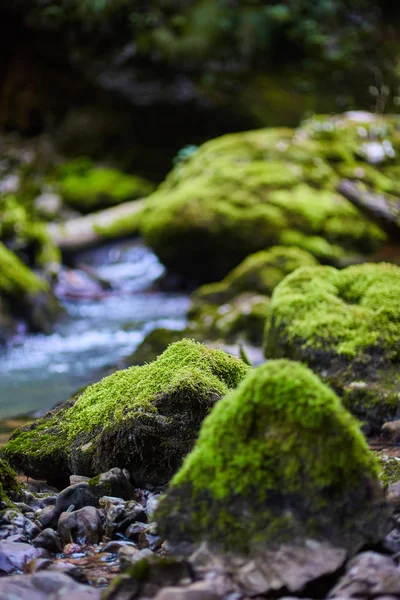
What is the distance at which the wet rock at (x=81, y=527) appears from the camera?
2656mm

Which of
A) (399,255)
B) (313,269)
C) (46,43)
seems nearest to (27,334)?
(313,269)

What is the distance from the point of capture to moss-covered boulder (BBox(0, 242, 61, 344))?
8953 mm

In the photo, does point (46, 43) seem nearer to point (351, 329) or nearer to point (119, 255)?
point (119, 255)

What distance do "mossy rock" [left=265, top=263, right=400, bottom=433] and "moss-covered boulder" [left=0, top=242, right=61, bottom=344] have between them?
16.5 feet

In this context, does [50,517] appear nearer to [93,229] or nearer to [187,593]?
[187,593]

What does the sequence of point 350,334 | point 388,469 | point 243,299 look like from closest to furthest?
point 388,469, point 350,334, point 243,299

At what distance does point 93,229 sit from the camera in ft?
47.4

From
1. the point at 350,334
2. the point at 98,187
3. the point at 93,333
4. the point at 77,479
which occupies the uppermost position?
the point at 77,479

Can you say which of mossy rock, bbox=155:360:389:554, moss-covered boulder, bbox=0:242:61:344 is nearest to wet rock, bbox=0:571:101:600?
mossy rock, bbox=155:360:389:554

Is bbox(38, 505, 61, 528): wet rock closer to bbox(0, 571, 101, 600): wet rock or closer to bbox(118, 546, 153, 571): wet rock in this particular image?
bbox(118, 546, 153, 571): wet rock

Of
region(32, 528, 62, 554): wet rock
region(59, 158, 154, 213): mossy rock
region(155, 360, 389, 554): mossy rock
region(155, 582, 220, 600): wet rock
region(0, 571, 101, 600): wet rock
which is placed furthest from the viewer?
region(59, 158, 154, 213): mossy rock

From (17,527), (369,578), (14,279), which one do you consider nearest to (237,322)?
(14,279)

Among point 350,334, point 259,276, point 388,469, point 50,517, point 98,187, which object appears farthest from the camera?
point 98,187

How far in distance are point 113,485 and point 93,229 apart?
39.3ft
